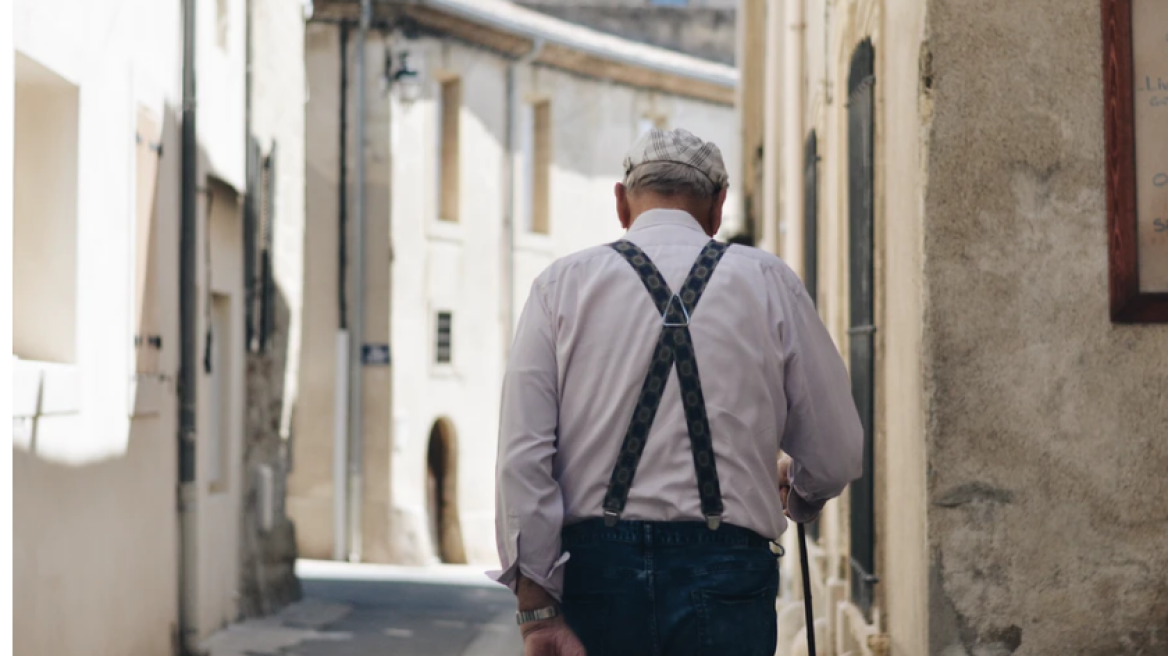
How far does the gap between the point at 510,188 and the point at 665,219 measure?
66.6 ft

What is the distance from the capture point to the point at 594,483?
299 cm

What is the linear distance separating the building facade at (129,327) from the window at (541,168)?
12.7 metres

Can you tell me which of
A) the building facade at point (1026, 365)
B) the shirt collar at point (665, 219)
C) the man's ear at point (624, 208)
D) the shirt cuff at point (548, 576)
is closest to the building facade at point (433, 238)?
the building facade at point (1026, 365)

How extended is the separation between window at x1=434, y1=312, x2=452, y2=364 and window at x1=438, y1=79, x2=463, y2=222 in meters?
1.32

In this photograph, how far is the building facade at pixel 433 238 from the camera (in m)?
20.8

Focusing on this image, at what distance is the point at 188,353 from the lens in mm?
9711

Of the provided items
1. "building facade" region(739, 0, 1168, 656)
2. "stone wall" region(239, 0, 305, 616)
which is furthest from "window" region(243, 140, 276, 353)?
"building facade" region(739, 0, 1168, 656)

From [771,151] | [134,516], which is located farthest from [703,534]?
[771,151]

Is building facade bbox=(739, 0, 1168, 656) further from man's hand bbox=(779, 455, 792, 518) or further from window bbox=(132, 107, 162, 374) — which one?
window bbox=(132, 107, 162, 374)

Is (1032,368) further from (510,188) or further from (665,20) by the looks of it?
(665,20)

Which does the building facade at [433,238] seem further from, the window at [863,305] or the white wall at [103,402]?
the window at [863,305]

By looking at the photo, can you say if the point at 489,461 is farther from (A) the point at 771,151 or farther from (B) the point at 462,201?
(A) the point at 771,151

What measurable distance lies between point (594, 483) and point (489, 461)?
19.9m

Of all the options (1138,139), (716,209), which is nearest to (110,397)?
(1138,139)
